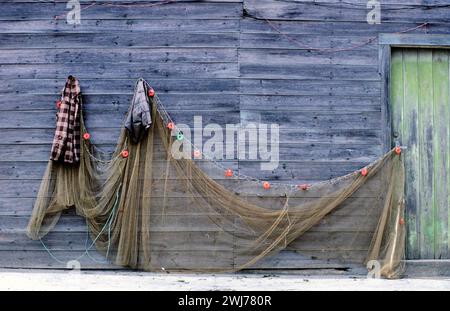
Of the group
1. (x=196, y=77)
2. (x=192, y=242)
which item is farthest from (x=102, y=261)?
(x=196, y=77)

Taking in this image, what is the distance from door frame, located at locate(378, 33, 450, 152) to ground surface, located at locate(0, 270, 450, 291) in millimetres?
1606

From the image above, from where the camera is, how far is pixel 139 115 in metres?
7.67

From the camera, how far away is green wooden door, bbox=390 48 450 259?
7.98 m

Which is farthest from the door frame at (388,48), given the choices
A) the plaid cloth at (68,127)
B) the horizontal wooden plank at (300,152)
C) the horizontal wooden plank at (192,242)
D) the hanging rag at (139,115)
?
the plaid cloth at (68,127)

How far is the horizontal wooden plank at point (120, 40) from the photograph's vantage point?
26.0ft

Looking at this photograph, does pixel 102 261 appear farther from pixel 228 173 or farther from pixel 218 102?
pixel 218 102

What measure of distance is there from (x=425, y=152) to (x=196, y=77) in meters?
2.84

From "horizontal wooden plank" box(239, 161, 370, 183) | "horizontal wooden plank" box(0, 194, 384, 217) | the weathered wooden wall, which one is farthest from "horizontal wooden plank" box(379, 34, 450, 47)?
"horizontal wooden plank" box(0, 194, 384, 217)

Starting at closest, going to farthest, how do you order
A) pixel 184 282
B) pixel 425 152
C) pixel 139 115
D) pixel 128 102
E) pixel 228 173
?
1. pixel 184 282
2. pixel 139 115
3. pixel 228 173
4. pixel 128 102
5. pixel 425 152

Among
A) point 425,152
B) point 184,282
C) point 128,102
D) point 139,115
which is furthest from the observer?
point 425,152

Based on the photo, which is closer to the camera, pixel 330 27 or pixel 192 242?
pixel 192 242

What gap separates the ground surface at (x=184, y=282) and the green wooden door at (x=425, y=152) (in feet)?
1.74

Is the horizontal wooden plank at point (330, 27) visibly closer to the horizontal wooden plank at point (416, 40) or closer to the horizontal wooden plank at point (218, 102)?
the horizontal wooden plank at point (416, 40)

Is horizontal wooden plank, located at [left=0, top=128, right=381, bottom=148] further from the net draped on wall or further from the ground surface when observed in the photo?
the ground surface
